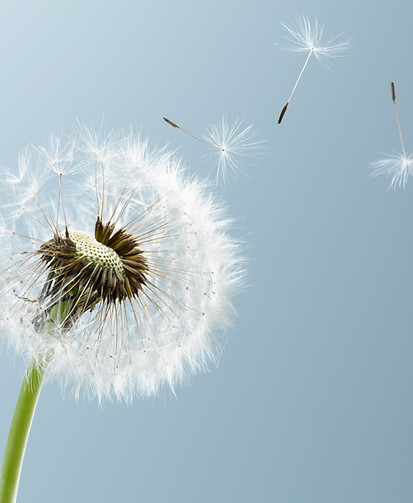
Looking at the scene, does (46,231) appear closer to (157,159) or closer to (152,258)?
(152,258)

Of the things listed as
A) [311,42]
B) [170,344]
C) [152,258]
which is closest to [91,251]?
[152,258]

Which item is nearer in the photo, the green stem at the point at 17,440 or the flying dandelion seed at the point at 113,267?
the green stem at the point at 17,440

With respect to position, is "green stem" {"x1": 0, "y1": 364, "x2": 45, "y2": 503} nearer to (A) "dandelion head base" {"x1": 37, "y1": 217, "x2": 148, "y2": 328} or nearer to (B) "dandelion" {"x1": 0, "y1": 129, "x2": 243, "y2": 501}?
(B) "dandelion" {"x1": 0, "y1": 129, "x2": 243, "y2": 501}

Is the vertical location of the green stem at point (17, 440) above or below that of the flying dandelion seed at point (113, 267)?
below

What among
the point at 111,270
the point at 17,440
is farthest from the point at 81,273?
the point at 17,440

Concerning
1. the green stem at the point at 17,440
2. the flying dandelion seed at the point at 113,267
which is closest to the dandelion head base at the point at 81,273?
the flying dandelion seed at the point at 113,267

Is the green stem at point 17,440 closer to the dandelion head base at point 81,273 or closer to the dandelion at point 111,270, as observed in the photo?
the dandelion at point 111,270

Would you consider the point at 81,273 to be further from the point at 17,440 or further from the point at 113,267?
the point at 17,440
